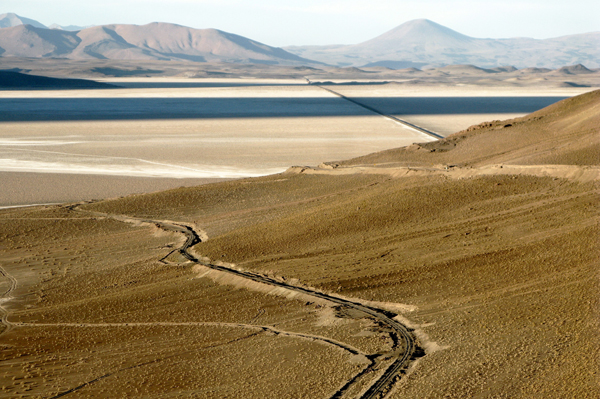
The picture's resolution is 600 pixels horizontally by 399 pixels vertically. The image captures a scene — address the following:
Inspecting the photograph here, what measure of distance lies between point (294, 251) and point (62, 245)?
11.7ft

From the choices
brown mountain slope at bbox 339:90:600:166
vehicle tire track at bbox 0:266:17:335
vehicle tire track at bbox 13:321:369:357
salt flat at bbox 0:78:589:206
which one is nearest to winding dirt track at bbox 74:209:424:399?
vehicle tire track at bbox 13:321:369:357

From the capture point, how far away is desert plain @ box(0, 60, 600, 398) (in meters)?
4.78

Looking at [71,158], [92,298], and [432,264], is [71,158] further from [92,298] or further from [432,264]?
[432,264]

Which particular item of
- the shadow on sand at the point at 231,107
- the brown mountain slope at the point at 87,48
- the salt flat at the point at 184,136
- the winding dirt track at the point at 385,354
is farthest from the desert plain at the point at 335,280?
the brown mountain slope at the point at 87,48

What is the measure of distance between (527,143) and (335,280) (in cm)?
545

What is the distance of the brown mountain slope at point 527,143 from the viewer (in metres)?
8.71

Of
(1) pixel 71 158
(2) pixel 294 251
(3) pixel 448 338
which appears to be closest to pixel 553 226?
(3) pixel 448 338

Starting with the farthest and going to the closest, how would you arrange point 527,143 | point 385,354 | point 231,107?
point 231,107
point 527,143
point 385,354

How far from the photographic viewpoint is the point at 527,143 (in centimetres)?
1044

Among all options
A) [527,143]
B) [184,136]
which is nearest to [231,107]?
[184,136]

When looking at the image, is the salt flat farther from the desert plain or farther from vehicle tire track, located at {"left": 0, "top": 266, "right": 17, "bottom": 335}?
vehicle tire track, located at {"left": 0, "top": 266, "right": 17, "bottom": 335}

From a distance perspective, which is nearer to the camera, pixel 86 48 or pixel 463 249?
pixel 463 249

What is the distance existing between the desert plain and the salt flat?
304 cm

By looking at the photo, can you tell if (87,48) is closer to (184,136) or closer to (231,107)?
(231,107)
